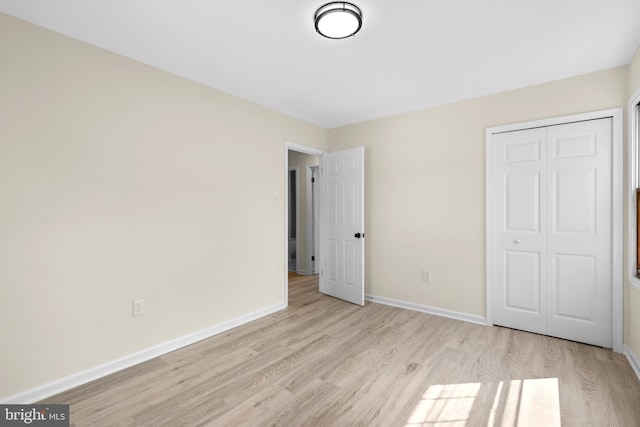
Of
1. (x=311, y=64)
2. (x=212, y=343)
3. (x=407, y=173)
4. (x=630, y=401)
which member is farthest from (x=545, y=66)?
(x=212, y=343)

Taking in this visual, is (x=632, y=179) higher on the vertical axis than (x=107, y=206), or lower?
higher

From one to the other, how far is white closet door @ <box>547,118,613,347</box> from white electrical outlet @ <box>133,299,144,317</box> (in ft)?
12.2

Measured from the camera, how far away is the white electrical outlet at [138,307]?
8.01 feet

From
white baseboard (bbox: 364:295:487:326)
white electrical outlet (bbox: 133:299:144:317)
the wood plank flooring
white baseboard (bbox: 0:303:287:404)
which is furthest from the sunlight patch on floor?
white electrical outlet (bbox: 133:299:144:317)

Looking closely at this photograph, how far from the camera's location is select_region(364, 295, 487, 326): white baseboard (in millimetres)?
3289

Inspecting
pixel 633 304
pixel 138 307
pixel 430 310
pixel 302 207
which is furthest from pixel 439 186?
pixel 138 307

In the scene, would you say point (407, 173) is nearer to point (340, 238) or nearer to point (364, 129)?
point (364, 129)

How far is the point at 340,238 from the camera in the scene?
4.18 m

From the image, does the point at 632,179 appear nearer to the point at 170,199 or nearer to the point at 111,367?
the point at 170,199

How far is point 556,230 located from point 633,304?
77 cm

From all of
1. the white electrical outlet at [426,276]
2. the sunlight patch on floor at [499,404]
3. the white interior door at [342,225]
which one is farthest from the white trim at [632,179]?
the white interior door at [342,225]

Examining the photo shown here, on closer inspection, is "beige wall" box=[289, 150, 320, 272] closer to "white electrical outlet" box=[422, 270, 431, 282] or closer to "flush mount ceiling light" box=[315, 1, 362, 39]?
"white electrical outlet" box=[422, 270, 431, 282]

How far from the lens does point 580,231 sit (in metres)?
2.73

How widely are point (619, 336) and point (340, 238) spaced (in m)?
2.89
